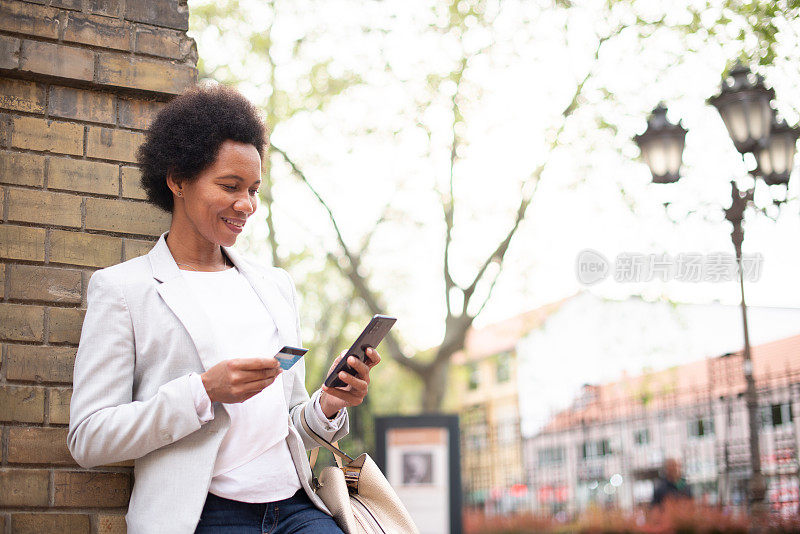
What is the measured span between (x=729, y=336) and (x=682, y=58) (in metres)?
22.4

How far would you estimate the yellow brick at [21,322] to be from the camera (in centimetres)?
284

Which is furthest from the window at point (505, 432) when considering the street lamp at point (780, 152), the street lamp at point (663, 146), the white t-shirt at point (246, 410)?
the white t-shirt at point (246, 410)

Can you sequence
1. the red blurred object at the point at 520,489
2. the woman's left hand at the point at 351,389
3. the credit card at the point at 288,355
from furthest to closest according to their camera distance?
the red blurred object at the point at 520,489
the woman's left hand at the point at 351,389
the credit card at the point at 288,355

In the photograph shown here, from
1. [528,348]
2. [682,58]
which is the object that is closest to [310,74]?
[682,58]

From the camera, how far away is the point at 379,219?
1753cm

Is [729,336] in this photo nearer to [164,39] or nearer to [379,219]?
[379,219]

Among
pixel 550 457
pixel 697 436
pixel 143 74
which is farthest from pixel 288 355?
pixel 550 457

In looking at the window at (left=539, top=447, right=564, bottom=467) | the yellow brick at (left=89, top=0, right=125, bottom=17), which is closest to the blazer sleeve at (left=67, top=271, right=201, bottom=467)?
the yellow brick at (left=89, top=0, right=125, bottom=17)

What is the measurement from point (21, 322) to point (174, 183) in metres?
0.74

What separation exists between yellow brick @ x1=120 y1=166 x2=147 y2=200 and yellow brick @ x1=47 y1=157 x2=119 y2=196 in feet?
0.09

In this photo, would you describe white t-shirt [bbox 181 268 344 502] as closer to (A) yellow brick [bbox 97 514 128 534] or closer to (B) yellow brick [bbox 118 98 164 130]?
(A) yellow brick [bbox 97 514 128 534]

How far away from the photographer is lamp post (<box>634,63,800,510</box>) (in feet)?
28.3

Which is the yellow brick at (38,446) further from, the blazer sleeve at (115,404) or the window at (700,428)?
the window at (700,428)

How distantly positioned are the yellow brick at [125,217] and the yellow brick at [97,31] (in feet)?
2.05
